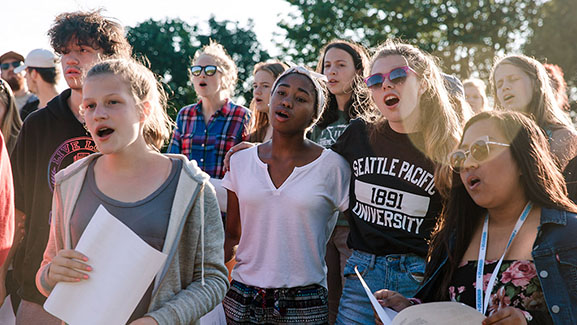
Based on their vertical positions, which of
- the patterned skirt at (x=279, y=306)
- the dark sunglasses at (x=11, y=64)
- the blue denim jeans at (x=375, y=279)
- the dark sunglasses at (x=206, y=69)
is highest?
the dark sunglasses at (x=206, y=69)

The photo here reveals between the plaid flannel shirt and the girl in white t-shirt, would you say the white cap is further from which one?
the girl in white t-shirt

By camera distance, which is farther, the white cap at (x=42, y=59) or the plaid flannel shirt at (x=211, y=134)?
the plaid flannel shirt at (x=211, y=134)

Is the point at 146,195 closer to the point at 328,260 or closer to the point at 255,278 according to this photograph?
the point at 255,278

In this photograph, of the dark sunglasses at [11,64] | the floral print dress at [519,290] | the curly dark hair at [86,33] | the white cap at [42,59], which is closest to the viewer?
the floral print dress at [519,290]

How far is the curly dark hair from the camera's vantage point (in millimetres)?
3699

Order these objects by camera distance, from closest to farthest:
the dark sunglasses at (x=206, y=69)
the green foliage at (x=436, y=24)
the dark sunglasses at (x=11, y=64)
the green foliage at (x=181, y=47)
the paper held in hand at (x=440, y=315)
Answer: the paper held in hand at (x=440, y=315) → the dark sunglasses at (x=206, y=69) → the dark sunglasses at (x=11, y=64) → the green foliage at (x=436, y=24) → the green foliage at (x=181, y=47)

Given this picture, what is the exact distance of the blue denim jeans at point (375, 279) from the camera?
342 cm

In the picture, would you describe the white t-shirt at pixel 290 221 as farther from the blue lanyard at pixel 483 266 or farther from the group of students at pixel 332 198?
the blue lanyard at pixel 483 266

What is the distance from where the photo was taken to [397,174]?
141 inches

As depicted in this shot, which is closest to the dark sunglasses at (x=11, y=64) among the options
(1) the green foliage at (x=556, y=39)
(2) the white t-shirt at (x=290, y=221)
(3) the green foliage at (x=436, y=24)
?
(2) the white t-shirt at (x=290, y=221)

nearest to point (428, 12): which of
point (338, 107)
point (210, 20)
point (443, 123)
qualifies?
point (210, 20)

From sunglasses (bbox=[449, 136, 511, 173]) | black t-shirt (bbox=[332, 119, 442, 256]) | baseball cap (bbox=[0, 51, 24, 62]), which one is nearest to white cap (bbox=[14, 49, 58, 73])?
baseball cap (bbox=[0, 51, 24, 62])

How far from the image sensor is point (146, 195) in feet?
9.04

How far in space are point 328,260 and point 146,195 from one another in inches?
92.8
